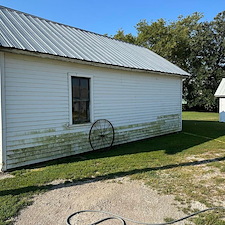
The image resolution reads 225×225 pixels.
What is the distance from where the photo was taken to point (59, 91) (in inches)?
249

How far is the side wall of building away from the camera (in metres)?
5.38

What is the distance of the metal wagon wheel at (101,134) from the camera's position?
729 cm

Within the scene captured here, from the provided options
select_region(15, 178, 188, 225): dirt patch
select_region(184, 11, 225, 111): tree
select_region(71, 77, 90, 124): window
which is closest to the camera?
select_region(15, 178, 188, 225): dirt patch

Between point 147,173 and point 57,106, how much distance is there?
10.3 ft

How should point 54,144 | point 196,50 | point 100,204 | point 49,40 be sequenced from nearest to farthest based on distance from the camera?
point 100,204 → point 54,144 → point 49,40 → point 196,50

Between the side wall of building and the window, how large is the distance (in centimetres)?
18

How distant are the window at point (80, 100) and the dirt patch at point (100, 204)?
2.89 m

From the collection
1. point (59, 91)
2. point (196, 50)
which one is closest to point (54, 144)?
point (59, 91)

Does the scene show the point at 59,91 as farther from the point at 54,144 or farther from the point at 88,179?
the point at 88,179

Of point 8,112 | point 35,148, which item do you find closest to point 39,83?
point 8,112

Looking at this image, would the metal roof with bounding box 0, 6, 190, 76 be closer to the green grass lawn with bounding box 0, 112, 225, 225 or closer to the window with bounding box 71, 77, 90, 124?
the window with bounding box 71, 77, 90, 124

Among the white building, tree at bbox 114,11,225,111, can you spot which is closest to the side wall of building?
the white building

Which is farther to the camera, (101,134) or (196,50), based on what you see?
(196,50)

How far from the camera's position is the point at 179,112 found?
11.6 meters
